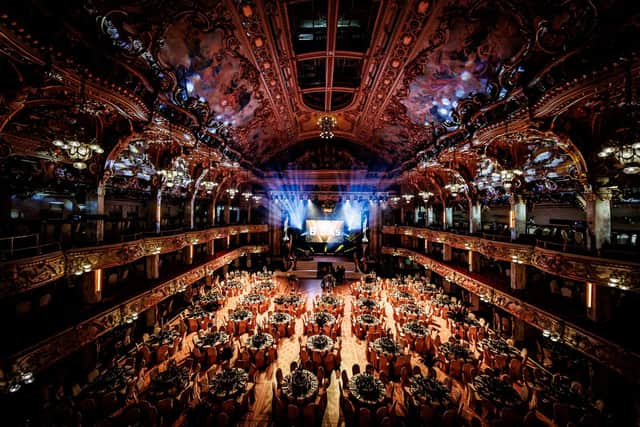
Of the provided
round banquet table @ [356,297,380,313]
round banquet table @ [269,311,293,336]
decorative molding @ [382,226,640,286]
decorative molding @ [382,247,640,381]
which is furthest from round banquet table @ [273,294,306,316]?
decorative molding @ [382,226,640,286]

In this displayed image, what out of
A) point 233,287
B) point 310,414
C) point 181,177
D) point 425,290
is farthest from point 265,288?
point 425,290

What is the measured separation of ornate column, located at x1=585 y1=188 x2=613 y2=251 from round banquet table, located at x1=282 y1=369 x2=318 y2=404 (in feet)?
28.2

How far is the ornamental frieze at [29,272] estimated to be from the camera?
14.5 feet

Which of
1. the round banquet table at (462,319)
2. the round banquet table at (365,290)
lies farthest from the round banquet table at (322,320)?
the round banquet table at (462,319)

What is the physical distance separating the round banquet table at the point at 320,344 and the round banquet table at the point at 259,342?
137 cm

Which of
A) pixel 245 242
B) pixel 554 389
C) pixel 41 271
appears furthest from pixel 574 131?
pixel 245 242

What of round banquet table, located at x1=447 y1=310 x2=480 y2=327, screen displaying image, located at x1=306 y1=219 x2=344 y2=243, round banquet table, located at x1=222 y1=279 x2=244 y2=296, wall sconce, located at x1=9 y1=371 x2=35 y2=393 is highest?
screen displaying image, located at x1=306 y1=219 x2=344 y2=243

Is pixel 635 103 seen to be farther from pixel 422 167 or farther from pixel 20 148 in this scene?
pixel 20 148

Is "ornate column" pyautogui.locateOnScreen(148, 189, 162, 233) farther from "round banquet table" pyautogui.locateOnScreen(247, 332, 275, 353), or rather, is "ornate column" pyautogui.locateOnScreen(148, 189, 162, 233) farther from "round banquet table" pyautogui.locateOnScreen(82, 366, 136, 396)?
"round banquet table" pyautogui.locateOnScreen(247, 332, 275, 353)

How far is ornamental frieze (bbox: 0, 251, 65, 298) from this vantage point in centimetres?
441

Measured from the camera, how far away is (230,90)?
9.51m

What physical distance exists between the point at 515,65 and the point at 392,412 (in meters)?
9.04

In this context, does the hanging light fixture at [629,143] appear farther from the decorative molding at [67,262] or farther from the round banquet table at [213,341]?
the decorative molding at [67,262]

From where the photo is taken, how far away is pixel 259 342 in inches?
309
